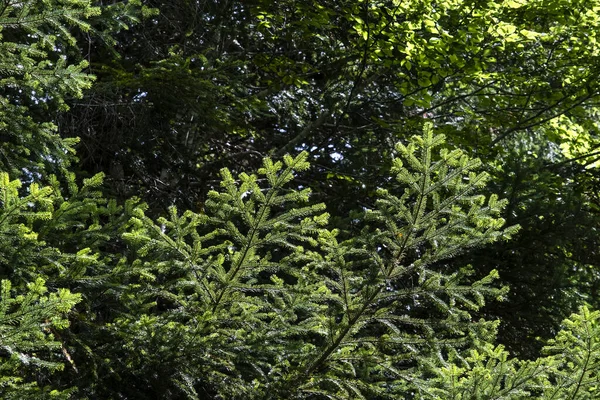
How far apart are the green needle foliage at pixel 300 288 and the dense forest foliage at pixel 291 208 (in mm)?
14

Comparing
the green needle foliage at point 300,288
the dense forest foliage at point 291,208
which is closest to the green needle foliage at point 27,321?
the dense forest foliage at point 291,208

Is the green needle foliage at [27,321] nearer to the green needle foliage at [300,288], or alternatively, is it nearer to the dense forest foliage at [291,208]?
the dense forest foliage at [291,208]

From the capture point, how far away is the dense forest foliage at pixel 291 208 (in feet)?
11.1

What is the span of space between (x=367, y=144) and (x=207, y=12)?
234cm

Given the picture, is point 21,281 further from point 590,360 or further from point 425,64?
point 425,64

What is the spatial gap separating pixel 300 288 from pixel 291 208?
0.67 m

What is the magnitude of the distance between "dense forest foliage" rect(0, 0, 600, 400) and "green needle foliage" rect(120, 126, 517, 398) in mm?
14

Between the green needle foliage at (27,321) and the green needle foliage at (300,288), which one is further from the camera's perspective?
the green needle foliage at (300,288)

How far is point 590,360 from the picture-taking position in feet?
11.1

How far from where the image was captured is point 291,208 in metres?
4.19

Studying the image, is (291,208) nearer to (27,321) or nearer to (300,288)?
(300,288)

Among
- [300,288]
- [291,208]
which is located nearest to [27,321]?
[300,288]

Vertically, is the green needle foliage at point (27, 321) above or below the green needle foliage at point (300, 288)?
below

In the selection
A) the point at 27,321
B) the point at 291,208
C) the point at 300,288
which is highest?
the point at 291,208
